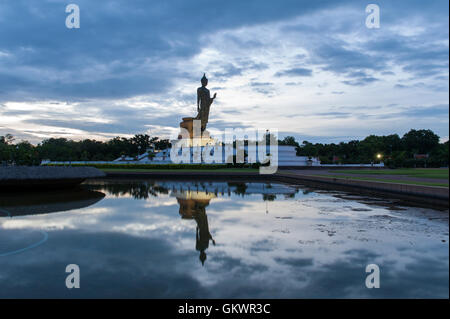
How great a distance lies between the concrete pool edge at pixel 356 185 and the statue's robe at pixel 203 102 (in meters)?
16.2

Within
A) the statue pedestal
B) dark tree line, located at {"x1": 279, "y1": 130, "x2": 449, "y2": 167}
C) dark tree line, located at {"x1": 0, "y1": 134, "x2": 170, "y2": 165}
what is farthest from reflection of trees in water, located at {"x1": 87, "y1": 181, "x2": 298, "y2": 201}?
dark tree line, located at {"x1": 0, "y1": 134, "x2": 170, "y2": 165}

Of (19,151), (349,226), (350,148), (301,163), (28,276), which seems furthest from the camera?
(350,148)

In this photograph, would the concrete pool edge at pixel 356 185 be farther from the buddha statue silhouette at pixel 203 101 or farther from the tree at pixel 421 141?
the tree at pixel 421 141

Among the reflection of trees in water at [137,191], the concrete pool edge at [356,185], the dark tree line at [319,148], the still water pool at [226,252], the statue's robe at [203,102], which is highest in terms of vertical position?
the statue's robe at [203,102]

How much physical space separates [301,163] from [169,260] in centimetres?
3559

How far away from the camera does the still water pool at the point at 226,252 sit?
3.87 meters

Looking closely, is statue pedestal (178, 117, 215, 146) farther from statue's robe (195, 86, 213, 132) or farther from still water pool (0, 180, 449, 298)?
still water pool (0, 180, 449, 298)

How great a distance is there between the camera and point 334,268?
4480 millimetres

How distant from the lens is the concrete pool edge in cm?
959

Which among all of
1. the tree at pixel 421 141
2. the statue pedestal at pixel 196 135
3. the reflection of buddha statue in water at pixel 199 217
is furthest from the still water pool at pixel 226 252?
the tree at pixel 421 141

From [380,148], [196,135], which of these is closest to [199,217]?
[196,135]

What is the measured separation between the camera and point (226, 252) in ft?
17.3
